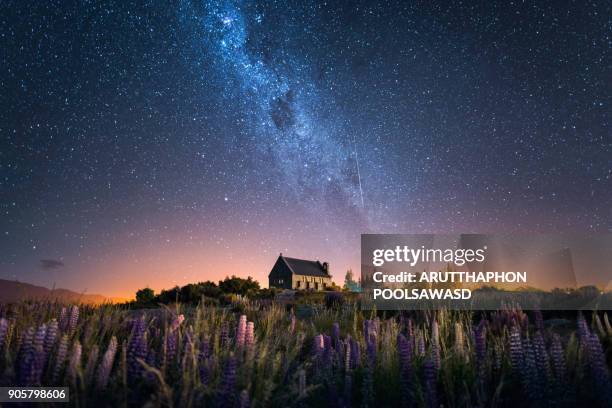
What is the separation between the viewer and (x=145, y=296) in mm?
21312

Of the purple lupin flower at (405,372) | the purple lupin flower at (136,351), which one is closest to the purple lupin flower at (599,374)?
the purple lupin flower at (405,372)

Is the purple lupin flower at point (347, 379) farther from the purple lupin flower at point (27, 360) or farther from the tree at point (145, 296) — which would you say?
the tree at point (145, 296)

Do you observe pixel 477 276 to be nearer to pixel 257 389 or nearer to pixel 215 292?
pixel 257 389

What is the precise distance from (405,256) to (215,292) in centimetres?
1277

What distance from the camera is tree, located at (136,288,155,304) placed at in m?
20.5

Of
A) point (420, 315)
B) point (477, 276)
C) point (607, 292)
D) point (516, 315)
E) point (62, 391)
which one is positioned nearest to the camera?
point (62, 391)

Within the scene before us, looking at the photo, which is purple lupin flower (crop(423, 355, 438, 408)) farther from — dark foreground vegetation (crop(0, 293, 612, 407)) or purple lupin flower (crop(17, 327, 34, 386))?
purple lupin flower (crop(17, 327, 34, 386))

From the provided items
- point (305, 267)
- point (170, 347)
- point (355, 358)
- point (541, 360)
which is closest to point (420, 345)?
point (355, 358)

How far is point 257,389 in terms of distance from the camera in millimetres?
3105

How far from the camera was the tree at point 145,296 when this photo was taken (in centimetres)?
2048

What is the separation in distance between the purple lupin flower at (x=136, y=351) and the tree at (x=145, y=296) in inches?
690

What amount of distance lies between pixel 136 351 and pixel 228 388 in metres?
1.18

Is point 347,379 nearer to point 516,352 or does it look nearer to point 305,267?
point 516,352

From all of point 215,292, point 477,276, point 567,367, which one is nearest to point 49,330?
point 567,367
